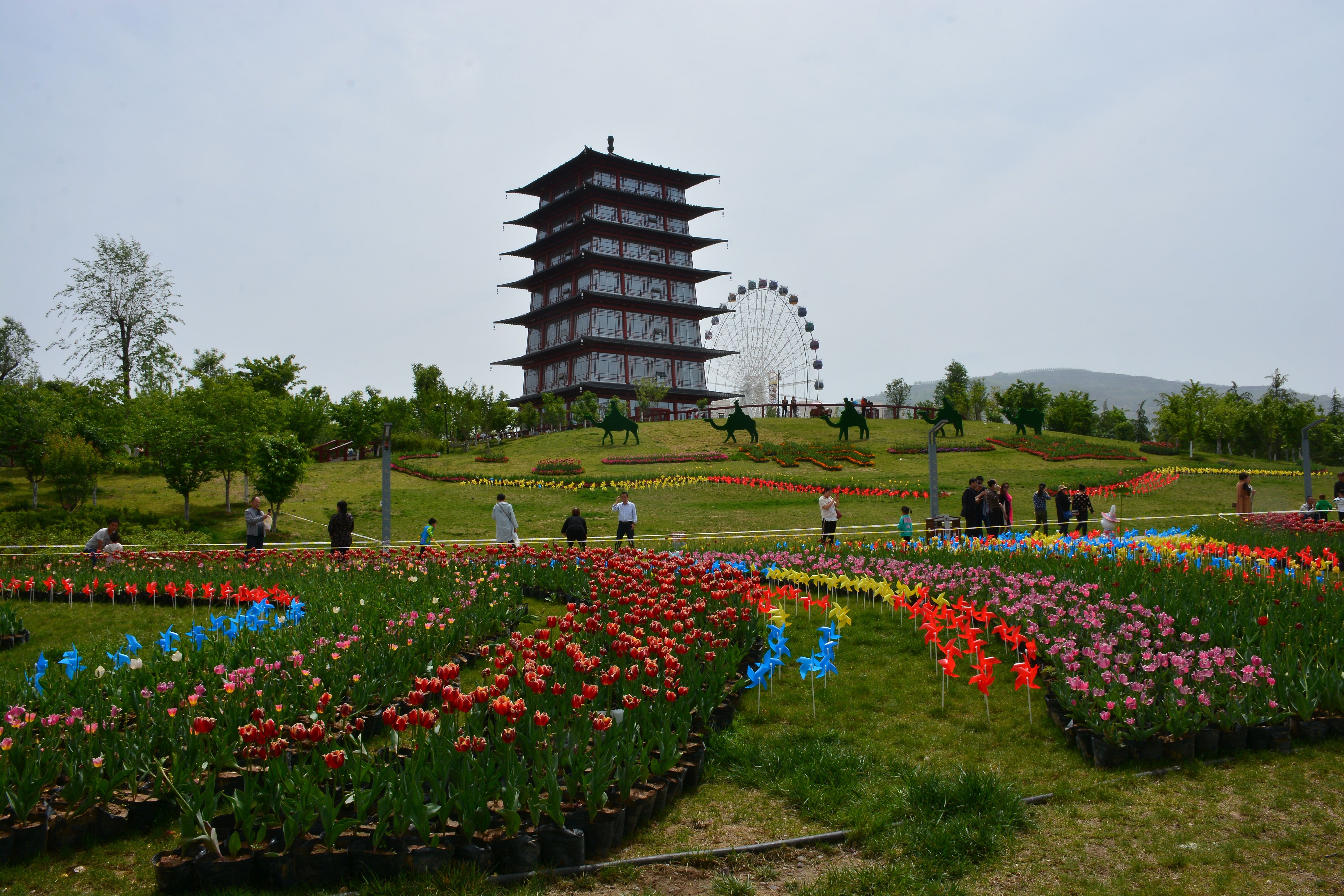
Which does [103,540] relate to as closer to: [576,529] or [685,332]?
[576,529]

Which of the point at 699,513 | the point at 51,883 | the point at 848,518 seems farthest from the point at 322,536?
the point at 51,883

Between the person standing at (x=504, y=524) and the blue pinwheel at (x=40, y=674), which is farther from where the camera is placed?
the person standing at (x=504, y=524)

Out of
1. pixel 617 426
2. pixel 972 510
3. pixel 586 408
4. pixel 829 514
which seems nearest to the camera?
pixel 829 514

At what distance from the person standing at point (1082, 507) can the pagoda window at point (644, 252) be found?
5127 cm

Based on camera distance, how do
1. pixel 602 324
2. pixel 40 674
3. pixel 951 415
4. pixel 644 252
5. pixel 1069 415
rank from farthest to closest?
1. pixel 644 252
2. pixel 1069 415
3. pixel 602 324
4. pixel 951 415
5. pixel 40 674

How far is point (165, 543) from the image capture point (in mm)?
19250

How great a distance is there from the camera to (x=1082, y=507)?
712 inches

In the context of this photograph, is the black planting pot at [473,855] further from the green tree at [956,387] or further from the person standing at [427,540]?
the green tree at [956,387]

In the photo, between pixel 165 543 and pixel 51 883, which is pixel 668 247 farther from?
pixel 51 883

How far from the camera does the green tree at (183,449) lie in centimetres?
2242

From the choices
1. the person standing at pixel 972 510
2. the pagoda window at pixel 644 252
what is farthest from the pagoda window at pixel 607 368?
the person standing at pixel 972 510

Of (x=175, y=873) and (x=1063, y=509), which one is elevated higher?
(x=1063, y=509)

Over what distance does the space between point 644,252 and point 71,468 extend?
163 feet

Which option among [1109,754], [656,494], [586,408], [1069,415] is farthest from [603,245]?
[1109,754]
